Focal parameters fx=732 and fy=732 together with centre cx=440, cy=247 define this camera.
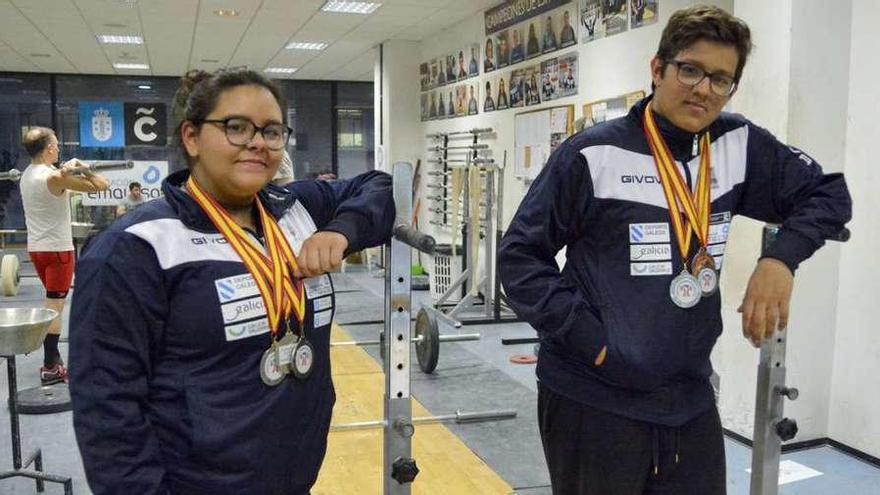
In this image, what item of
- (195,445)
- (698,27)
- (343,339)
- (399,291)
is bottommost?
(343,339)

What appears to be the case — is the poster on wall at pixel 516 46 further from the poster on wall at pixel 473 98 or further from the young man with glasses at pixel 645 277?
the young man with glasses at pixel 645 277

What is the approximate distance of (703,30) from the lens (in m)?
1.42

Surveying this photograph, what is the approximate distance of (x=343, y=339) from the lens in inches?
236

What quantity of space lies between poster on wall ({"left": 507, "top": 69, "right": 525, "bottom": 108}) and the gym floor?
269 centimetres

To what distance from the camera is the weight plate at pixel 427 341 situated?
4703 mm

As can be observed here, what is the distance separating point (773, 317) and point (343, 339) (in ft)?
15.6

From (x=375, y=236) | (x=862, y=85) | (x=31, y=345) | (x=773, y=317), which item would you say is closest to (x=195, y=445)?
(x=375, y=236)

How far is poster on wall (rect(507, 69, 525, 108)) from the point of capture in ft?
22.8

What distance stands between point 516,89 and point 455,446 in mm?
4260

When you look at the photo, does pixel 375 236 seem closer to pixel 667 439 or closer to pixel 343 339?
pixel 667 439

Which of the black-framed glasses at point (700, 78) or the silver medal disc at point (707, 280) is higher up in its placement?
the black-framed glasses at point (700, 78)

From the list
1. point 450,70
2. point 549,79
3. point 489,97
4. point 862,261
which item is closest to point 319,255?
point 862,261

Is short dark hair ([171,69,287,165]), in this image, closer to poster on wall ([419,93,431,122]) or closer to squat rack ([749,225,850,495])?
squat rack ([749,225,850,495])

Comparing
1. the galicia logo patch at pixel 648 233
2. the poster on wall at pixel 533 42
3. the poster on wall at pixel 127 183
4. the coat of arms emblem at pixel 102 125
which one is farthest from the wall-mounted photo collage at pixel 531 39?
the coat of arms emblem at pixel 102 125
